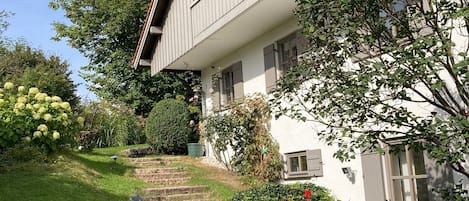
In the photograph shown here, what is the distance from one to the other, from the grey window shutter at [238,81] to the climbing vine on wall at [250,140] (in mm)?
413

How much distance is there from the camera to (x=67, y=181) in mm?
10633

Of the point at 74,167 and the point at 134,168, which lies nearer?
the point at 74,167

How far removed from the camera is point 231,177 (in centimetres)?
1266

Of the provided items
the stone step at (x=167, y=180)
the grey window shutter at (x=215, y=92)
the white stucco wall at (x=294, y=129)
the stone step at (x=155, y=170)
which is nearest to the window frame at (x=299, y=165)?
the white stucco wall at (x=294, y=129)

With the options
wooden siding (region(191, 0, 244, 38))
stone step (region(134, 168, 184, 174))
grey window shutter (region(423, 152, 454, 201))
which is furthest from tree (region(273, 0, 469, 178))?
stone step (region(134, 168, 184, 174))

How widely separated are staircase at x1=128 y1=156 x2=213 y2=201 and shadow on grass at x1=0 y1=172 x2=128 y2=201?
0.96 m

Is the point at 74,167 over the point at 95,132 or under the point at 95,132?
under

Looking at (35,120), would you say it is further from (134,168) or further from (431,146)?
(431,146)

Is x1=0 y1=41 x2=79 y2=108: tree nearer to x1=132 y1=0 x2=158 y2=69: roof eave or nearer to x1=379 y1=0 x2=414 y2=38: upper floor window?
x1=132 y1=0 x2=158 y2=69: roof eave

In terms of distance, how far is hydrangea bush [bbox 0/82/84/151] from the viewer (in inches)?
457

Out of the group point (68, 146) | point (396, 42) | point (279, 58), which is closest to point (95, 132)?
point (68, 146)

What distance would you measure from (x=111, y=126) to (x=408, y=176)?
14.7 m

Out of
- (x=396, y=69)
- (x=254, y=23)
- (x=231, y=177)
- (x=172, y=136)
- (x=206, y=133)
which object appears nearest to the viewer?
(x=396, y=69)

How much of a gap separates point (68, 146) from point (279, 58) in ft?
20.1
